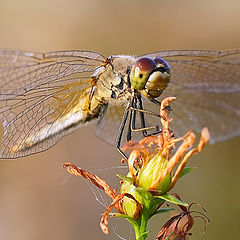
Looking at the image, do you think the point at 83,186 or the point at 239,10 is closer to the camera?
the point at 83,186

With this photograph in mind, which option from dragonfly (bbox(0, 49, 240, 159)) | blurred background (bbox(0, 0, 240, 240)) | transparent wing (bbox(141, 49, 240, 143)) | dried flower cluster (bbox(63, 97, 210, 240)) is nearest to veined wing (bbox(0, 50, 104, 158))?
dragonfly (bbox(0, 49, 240, 159))

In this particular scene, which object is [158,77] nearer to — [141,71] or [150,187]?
[141,71]

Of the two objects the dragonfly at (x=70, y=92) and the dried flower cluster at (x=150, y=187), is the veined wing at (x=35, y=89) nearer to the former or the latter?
the dragonfly at (x=70, y=92)

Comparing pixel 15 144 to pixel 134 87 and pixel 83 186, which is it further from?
pixel 83 186

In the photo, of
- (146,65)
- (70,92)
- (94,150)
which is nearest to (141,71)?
(146,65)

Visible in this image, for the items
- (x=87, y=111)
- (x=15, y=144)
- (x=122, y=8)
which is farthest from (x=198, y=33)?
(x=15, y=144)
